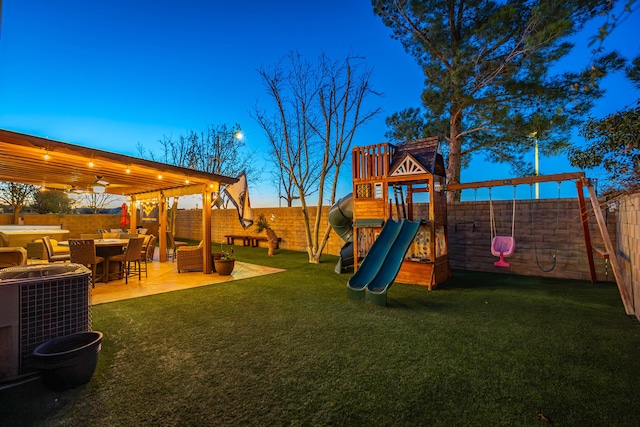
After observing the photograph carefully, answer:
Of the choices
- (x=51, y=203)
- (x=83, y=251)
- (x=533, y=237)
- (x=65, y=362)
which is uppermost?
(x=51, y=203)

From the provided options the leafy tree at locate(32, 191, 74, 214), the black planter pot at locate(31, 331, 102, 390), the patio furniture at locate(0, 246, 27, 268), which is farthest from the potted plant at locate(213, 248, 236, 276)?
the leafy tree at locate(32, 191, 74, 214)

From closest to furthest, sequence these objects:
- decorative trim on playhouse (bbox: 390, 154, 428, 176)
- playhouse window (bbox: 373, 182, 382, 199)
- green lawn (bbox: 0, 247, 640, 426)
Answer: green lawn (bbox: 0, 247, 640, 426)
decorative trim on playhouse (bbox: 390, 154, 428, 176)
playhouse window (bbox: 373, 182, 382, 199)

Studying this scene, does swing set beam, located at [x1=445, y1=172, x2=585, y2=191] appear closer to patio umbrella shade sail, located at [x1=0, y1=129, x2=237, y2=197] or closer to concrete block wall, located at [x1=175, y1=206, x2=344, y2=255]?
concrete block wall, located at [x1=175, y1=206, x2=344, y2=255]

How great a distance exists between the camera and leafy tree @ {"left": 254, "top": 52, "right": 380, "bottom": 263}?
345 inches

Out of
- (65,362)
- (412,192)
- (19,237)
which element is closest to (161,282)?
(65,362)

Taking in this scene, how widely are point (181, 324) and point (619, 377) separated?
172 inches

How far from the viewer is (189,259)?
23.4ft

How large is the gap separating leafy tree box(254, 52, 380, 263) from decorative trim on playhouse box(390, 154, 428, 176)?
9.74ft

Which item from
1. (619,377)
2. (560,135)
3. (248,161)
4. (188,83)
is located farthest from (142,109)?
(619,377)

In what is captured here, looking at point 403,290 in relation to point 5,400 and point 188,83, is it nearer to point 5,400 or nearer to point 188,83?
point 5,400

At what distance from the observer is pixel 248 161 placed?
1798 cm

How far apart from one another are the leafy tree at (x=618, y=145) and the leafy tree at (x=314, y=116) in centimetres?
540

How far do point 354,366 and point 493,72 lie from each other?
26.9 feet

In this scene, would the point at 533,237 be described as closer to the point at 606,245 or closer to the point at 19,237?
the point at 606,245
